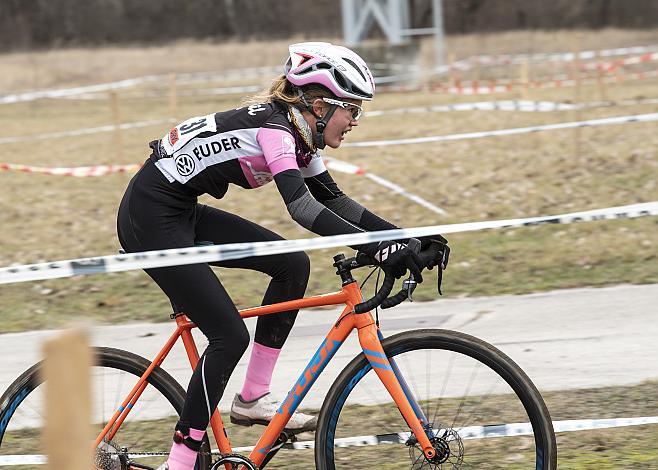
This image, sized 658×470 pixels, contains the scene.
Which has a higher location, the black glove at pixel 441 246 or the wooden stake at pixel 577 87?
the black glove at pixel 441 246

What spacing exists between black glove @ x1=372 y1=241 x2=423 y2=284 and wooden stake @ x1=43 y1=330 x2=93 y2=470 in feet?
6.10

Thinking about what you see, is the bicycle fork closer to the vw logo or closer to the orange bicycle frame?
the orange bicycle frame

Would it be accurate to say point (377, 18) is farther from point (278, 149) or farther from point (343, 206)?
point (278, 149)

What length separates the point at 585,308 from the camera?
6918 mm

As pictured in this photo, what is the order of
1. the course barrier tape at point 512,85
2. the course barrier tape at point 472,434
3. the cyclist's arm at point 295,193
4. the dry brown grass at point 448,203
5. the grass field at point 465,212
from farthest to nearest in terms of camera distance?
the course barrier tape at point 512,85 → the dry brown grass at point 448,203 → the grass field at point 465,212 → the course barrier tape at point 472,434 → the cyclist's arm at point 295,193

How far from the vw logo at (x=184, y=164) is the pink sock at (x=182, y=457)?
95cm

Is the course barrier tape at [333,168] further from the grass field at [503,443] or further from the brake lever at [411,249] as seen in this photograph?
the brake lever at [411,249]

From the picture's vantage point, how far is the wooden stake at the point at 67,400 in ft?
5.75

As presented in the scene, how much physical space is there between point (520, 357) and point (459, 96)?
56.4ft

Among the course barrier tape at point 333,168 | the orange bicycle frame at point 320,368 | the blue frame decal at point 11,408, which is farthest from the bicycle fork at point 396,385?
the course barrier tape at point 333,168

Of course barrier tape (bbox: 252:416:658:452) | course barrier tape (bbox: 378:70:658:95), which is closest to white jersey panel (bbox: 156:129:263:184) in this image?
course barrier tape (bbox: 252:416:658:452)

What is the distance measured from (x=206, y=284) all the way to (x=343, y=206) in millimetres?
702

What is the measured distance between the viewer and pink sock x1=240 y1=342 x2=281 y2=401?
4.16m

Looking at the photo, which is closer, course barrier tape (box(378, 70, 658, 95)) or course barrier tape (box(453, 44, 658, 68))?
course barrier tape (box(378, 70, 658, 95))
